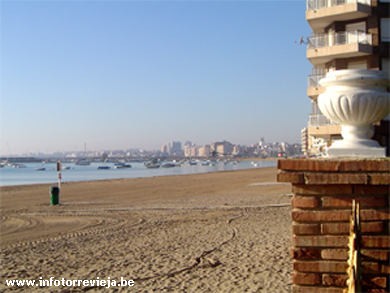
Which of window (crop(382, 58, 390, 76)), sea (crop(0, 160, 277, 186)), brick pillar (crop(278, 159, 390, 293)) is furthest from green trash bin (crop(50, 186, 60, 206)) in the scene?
sea (crop(0, 160, 277, 186))

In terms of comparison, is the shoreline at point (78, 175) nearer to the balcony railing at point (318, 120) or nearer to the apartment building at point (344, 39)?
the balcony railing at point (318, 120)

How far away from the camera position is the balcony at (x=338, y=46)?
83.5 ft

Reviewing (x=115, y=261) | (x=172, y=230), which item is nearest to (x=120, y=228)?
(x=172, y=230)

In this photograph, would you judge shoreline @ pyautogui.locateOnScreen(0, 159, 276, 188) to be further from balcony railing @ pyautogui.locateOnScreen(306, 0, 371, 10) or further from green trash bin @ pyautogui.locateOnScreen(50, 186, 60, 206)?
balcony railing @ pyautogui.locateOnScreen(306, 0, 371, 10)

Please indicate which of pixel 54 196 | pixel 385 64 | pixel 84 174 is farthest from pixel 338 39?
pixel 84 174

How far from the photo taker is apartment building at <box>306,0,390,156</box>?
2561 cm

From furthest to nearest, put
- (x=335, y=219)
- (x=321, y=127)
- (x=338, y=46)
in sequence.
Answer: (x=321, y=127) → (x=338, y=46) → (x=335, y=219)

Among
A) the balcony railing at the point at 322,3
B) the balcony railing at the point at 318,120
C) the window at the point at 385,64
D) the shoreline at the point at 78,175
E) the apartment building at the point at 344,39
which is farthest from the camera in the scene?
the shoreline at the point at 78,175

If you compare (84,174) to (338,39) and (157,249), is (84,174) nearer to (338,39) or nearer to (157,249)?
(338,39)

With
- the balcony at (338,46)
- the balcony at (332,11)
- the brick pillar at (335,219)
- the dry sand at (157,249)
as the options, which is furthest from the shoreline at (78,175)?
the brick pillar at (335,219)

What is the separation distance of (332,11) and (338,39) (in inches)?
69.8

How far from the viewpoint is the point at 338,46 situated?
25.9 metres

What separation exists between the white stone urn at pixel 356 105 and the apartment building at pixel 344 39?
72.9 ft

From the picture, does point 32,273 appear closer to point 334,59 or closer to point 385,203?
point 385,203
